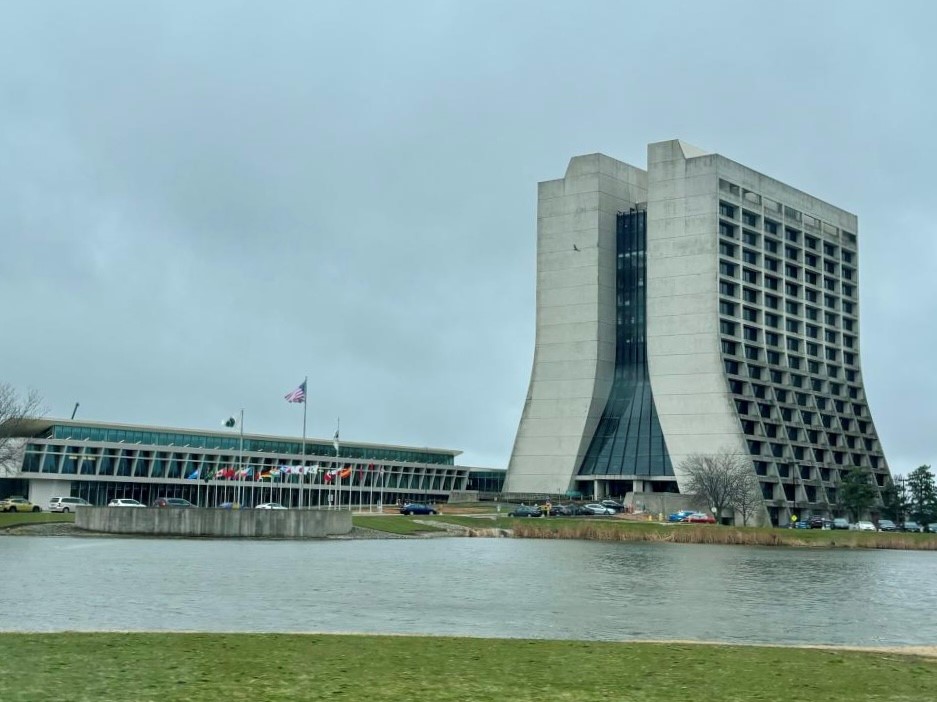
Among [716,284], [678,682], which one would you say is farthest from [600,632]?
[716,284]

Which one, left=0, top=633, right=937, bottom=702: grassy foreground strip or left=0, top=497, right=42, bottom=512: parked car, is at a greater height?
left=0, top=497, right=42, bottom=512: parked car

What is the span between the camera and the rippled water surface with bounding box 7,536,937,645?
31.9 m

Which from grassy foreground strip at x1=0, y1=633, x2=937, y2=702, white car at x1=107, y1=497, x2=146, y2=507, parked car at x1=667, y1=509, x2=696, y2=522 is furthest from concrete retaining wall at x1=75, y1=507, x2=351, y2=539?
grassy foreground strip at x1=0, y1=633, x2=937, y2=702

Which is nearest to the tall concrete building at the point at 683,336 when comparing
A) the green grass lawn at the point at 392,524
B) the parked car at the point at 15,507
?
the green grass lawn at the point at 392,524

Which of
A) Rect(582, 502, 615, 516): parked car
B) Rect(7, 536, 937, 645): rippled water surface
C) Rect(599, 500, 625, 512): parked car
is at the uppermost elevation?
Rect(599, 500, 625, 512): parked car

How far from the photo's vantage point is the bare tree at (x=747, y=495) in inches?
5236

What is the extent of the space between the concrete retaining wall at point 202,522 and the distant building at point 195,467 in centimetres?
1765

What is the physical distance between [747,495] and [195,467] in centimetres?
6554

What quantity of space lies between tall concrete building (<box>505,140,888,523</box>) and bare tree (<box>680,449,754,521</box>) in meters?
1.77

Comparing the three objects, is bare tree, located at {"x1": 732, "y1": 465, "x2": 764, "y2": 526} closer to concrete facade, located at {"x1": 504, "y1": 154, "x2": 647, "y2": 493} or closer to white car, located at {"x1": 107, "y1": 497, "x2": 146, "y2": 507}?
concrete facade, located at {"x1": 504, "y1": 154, "x2": 647, "y2": 493}

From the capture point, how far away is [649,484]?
5832 inches

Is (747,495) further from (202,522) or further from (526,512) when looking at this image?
(202,522)

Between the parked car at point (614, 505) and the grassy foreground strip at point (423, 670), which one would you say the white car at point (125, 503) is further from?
the grassy foreground strip at point (423, 670)

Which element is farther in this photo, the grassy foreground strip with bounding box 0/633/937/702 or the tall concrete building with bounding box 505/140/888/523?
the tall concrete building with bounding box 505/140/888/523
